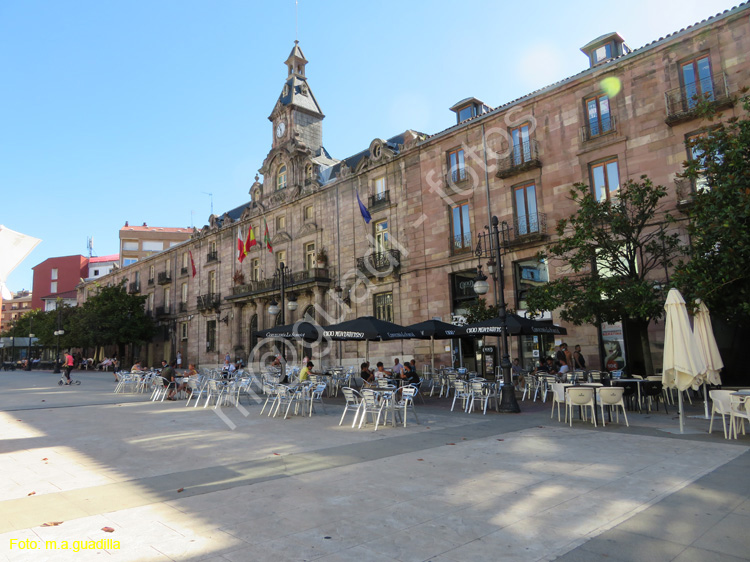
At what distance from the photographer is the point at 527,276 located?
2028 cm

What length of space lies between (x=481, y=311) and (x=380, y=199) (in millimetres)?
10096

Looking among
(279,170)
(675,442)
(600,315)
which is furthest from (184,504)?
(279,170)

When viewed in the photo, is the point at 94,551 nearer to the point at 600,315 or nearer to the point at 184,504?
the point at 184,504

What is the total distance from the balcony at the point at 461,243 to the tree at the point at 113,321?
3084 cm

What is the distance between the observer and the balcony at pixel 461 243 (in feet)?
72.6

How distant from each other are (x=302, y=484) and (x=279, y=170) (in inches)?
1211

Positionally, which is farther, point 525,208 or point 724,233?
point 525,208

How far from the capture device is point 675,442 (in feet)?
26.2

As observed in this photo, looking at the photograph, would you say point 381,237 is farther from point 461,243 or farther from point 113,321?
point 113,321

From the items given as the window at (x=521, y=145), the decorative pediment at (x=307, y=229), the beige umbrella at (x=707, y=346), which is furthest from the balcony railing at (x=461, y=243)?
the beige umbrella at (x=707, y=346)

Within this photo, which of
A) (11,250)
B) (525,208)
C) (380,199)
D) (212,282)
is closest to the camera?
(11,250)

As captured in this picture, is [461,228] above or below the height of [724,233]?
above

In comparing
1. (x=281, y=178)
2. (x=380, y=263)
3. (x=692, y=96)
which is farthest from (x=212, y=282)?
(x=692, y=96)

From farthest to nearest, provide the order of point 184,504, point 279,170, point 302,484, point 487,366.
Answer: point 279,170, point 487,366, point 302,484, point 184,504
